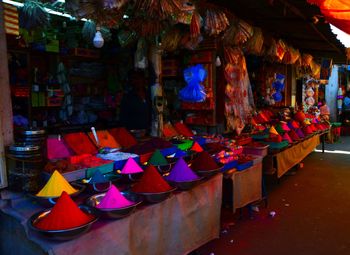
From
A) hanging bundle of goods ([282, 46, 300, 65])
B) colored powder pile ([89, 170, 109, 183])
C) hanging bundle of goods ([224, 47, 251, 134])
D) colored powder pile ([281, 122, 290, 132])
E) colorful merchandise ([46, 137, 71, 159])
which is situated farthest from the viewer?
hanging bundle of goods ([282, 46, 300, 65])

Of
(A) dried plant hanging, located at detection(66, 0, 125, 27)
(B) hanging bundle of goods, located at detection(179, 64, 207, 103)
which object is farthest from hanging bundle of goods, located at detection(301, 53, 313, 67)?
(A) dried plant hanging, located at detection(66, 0, 125, 27)

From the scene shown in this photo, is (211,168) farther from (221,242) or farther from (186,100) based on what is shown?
(186,100)

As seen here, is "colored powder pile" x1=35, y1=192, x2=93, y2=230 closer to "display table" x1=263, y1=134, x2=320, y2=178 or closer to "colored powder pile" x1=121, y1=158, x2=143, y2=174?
"colored powder pile" x1=121, y1=158, x2=143, y2=174

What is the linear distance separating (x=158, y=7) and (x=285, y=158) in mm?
3639

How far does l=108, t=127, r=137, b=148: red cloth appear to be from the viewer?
10.8 feet

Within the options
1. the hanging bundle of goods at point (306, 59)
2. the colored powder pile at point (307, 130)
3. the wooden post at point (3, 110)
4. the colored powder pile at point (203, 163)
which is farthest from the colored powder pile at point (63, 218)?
the hanging bundle of goods at point (306, 59)

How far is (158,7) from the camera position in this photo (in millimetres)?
2652

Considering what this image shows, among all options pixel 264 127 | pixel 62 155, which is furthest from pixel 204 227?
pixel 264 127

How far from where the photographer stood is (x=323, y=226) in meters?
→ 3.78

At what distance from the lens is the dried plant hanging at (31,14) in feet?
12.0

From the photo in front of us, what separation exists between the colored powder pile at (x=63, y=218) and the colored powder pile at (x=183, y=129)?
250 centimetres

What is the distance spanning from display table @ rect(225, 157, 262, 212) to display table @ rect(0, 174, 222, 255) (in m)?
0.38

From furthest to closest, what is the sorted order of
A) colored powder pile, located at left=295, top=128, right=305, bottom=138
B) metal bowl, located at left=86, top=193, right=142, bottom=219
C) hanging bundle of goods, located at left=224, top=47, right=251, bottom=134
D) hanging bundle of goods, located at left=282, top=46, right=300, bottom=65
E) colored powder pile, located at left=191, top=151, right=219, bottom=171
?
hanging bundle of goods, located at left=282, top=46, right=300, bottom=65
colored powder pile, located at left=295, top=128, right=305, bottom=138
hanging bundle of goods, located at left=224, top=47, right=251, bottom=134
colored powder pile, located at left=191, top=151, right=219, bottom=171
metal bowl, located at left=86, top=193, right=142, bottom=219

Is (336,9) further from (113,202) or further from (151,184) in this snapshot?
(113,202)
